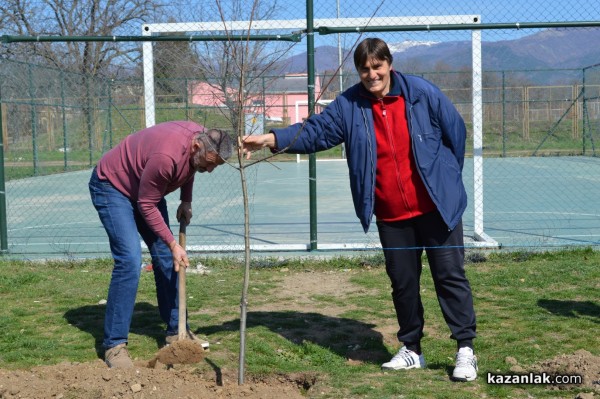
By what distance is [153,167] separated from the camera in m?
4.78

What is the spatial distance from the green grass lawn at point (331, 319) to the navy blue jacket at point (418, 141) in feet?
3.19

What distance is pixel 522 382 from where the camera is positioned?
4.59 meters

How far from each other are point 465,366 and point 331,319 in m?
1.79

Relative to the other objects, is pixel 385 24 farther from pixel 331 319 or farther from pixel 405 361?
pixel 405 361

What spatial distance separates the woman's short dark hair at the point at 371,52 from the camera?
15.2 feet

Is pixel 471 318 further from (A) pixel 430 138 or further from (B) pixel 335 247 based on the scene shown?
(B) pixel 335 247

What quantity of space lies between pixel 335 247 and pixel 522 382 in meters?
4.68

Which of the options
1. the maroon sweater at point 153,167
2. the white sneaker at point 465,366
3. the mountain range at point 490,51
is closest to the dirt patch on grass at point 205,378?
the white sneaker at point 465,366

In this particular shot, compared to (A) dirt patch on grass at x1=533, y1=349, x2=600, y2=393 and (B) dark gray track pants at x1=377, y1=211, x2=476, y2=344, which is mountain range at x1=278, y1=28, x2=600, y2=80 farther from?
(A) dirt patch on grass at x1=533, y1=349, x2=600, y2=393

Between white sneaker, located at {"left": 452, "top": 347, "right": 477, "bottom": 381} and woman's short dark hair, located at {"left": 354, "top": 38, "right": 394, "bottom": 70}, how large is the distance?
5.61 feet

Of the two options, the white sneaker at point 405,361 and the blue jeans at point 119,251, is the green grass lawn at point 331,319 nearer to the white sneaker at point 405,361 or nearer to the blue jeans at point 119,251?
the white sneaker at point 405,361

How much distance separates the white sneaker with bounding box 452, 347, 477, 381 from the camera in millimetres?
4645

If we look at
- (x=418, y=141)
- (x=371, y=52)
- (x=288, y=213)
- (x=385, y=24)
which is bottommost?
(x=288, y=213)

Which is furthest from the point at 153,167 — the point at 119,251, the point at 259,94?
the point at 259,94
